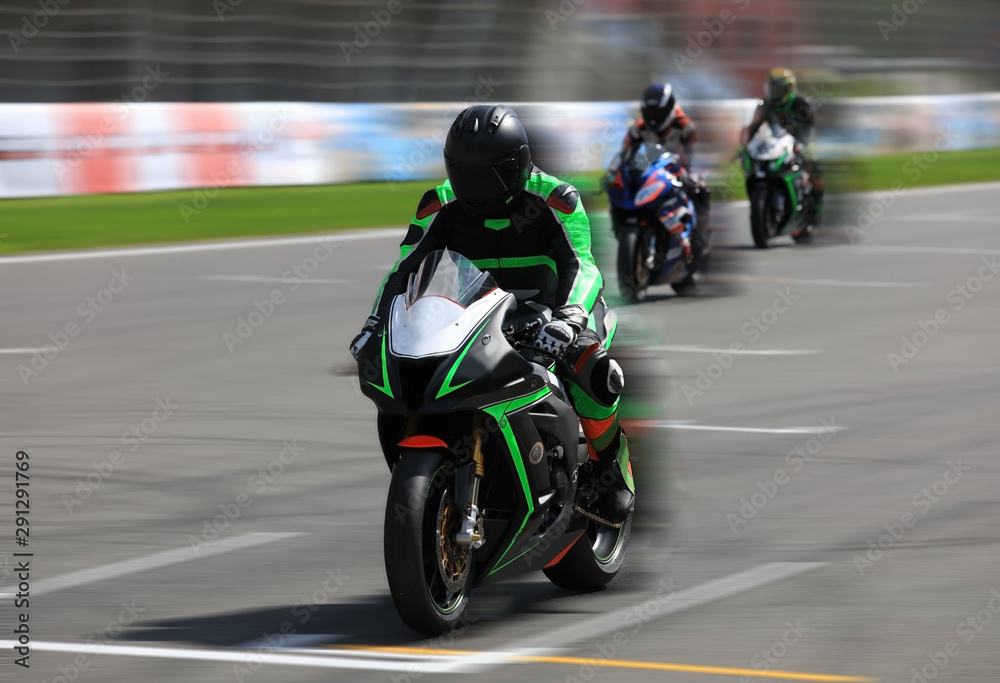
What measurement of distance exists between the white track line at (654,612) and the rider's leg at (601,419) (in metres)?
0.42

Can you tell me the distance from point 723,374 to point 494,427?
21.8ft

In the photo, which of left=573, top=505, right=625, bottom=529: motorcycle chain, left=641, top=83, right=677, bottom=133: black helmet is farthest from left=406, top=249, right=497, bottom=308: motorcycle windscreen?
left=641, top=83, right=677, bottom=133: black helmet

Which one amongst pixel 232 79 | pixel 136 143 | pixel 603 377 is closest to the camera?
pixel 603 377

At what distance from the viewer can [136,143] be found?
79.6 ft

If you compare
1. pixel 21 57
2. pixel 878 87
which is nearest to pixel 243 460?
pixel 21 57

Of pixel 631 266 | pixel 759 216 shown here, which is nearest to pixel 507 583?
pixel 631 266

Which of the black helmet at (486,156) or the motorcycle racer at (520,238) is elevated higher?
the black helmet at (486,156)

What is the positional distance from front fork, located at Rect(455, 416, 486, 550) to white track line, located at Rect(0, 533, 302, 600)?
1785mm

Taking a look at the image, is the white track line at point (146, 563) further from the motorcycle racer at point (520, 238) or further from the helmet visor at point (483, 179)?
the helmet visor at point (483, 179)

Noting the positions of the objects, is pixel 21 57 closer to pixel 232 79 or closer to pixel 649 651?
pixel 232 79

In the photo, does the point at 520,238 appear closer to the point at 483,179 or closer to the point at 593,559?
the point at 483,179

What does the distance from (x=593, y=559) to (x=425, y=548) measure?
3.69ft

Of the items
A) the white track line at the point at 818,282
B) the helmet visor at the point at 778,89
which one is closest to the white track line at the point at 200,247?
the helmet visor at the point at 778,89

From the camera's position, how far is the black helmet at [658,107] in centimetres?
1652
